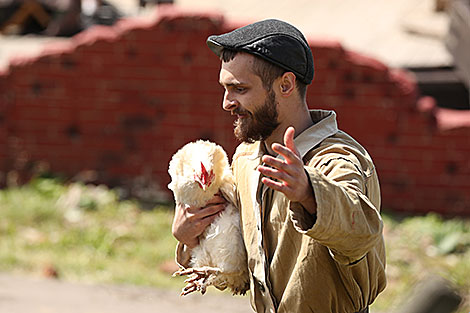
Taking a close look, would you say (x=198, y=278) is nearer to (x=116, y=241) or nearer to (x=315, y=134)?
(x=315, y=134)

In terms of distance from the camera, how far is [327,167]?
2.54 metres

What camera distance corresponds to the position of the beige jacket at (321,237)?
234cm

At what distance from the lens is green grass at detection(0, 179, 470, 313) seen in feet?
23.7

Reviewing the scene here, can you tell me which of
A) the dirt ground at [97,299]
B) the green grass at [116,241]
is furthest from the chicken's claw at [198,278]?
the green grass at [116,241]

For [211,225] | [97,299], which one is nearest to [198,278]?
[211,225]

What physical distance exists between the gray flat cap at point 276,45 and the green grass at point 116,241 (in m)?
4.30

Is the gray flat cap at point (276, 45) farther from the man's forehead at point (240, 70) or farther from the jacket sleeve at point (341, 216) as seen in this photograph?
the jacket sleeve at point (341, 216)

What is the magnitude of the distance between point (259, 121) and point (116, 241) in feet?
18.0

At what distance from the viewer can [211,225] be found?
3070 mm

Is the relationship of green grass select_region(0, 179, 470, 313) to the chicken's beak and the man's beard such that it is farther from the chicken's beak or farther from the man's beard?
the man's beard

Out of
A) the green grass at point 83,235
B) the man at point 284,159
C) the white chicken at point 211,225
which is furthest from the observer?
the green grass at point 83,235

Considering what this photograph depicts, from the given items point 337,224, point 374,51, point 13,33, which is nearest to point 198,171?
point 337,224

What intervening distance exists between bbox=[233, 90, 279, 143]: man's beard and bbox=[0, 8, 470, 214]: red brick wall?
632 cm

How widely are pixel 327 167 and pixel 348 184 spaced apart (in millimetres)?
131
